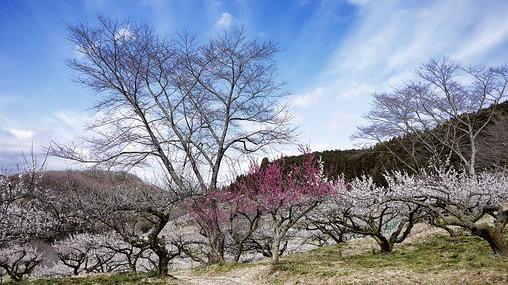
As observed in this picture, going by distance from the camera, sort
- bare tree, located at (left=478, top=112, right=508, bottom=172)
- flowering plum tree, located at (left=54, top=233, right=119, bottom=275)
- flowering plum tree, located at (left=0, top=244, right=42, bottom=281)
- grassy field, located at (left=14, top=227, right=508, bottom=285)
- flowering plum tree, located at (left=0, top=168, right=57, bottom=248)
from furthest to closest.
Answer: bare tree, located at (left=478, top=112, right=508, bottom=172), flowering plum tree, located at (left=54, top=233, right=119, bottom=275), flowering plum tree, located at (left=0, top=244, right=42, bottom=281), flowering plum tree, located at (left=0, top=168, right=57, bottom=248), grassy field, located at (left=14, top=227, right=508, bottom=285)

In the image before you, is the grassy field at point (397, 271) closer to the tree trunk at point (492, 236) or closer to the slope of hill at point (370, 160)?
the tree trunk at point (492, 236)

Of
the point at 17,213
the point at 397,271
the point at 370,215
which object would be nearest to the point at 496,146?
the point at 370,215

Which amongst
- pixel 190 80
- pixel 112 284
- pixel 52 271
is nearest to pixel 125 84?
pixel 190 80

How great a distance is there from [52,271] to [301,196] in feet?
47.5

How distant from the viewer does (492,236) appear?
7.02 m

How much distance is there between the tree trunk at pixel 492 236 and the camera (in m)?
6.91

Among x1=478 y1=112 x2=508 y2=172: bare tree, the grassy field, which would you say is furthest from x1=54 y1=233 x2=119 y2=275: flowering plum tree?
x1=478 y1=112 x2=508 y2=172: bare tree

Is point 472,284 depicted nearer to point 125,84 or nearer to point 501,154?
point 125,84

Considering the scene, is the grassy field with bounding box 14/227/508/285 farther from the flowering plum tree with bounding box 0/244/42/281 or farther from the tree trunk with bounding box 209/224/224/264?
the flowering plum tree with bounding box 0/244/42/281

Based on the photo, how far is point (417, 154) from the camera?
88.9ft

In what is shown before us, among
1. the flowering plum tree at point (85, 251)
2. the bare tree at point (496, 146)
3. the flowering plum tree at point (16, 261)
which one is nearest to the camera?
the flowering plum tree at point (16, 261)

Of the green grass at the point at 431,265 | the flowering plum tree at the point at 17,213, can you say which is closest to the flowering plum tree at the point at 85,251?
the flowering plum tree at the point at 17,213

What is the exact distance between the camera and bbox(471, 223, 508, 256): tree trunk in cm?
691

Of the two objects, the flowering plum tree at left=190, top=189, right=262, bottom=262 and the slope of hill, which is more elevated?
the slope of hill
